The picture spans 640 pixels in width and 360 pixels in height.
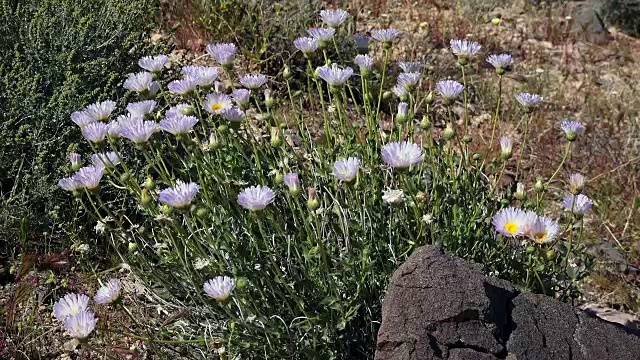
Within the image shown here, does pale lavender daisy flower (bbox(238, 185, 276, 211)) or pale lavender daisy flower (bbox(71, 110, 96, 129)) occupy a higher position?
pale lavender daisy flower (bbox(71, 110, 96, 129))

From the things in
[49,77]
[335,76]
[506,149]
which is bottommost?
[49,77]

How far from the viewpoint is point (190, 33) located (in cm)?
483

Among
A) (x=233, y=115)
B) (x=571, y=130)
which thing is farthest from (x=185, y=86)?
(x=571, y=130)

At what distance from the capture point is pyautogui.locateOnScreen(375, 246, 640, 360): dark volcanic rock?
6.37 feet

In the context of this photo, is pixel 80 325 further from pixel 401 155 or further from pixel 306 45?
pixel 306 45

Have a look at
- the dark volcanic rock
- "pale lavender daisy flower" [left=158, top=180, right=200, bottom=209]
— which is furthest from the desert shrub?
the dark volcanic rock

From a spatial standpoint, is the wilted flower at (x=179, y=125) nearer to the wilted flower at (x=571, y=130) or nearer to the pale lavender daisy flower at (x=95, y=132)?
the pale lavender daisy flower at (x=95, y=132)

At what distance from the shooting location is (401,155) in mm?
2129

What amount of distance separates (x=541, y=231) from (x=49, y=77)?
243 cm

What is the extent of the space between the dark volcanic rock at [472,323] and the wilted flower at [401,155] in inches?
9.9

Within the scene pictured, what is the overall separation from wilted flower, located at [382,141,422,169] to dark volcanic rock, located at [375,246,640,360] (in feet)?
0.82

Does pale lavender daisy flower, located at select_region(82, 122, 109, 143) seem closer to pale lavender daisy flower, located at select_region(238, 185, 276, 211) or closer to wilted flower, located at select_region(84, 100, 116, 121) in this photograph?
wilted flower, located at select_region(84, 100, 116, 121)

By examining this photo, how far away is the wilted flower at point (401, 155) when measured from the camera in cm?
209

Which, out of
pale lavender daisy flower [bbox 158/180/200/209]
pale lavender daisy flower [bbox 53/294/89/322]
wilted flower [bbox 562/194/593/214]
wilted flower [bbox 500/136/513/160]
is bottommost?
wilted flower [bbox 562/194/593/214]
